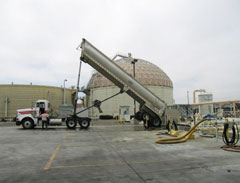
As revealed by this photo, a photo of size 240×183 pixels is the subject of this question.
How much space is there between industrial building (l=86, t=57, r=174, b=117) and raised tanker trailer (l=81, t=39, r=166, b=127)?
2625cm

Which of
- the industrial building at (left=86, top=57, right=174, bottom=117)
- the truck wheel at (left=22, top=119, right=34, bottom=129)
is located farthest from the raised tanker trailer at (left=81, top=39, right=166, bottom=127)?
the industrial building at (left=86, top=57, right=174, bottom=117)

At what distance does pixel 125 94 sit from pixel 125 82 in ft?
99.6

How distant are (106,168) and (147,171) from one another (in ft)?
4.24

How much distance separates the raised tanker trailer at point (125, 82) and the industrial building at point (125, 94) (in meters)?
26.3

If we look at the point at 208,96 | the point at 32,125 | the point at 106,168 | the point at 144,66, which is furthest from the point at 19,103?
the point at 208,96

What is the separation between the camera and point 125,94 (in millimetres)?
47375

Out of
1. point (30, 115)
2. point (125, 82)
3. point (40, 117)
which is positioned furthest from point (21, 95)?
point (125, 82)

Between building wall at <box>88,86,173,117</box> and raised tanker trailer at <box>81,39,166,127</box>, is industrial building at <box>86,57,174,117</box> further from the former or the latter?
raised tanker trailer at <box>81,39,166,127</box>

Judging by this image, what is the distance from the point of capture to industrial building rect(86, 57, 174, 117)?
46.4 metres

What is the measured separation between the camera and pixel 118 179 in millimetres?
4738

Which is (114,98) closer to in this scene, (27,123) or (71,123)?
(71,123)

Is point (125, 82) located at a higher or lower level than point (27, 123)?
higher

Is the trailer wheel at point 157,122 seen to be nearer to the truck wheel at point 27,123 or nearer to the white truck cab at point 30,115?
the white truck cab at point 30,115

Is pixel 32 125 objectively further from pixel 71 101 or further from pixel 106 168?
pixel 71 101
